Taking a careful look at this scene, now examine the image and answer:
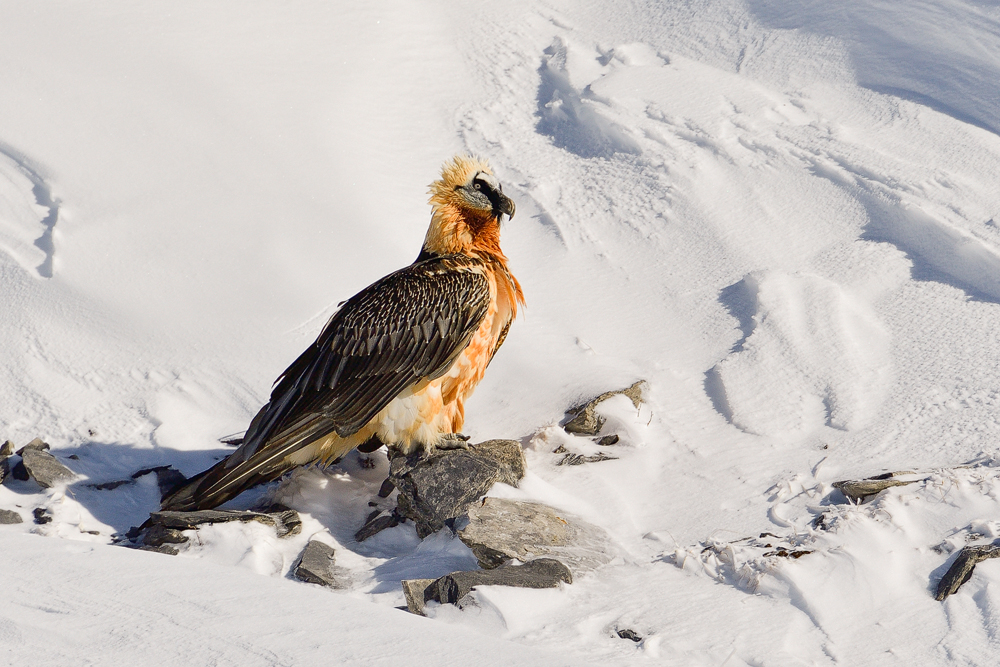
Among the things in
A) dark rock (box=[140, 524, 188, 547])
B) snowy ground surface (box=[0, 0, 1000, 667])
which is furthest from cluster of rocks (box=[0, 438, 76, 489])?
dark rock (box=[140, 524, 188, 547])

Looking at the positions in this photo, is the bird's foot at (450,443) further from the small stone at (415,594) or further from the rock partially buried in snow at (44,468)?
the rock partially buried in snow at (44,468)

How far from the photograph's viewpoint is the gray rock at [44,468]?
466cm

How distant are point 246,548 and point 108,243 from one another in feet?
10.2

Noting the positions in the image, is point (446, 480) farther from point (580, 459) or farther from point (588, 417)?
point (588, 417)

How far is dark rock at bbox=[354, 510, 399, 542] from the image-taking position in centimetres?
435

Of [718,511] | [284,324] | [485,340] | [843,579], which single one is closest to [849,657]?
[843,579]

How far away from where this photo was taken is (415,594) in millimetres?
3412

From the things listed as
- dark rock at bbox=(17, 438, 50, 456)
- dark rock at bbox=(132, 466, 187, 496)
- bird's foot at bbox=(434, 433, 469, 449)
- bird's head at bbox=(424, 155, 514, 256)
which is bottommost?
dark rock at bbox=(132, 466, 187, 496)

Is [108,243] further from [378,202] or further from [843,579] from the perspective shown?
[843,579]

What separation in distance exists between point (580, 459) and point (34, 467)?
2831 mm

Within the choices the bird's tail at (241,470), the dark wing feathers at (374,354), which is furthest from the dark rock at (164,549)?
the dark wing feathers at (374,354)

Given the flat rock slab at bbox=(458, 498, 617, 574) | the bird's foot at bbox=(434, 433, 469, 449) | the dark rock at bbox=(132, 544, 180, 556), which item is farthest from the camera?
the bird's foot at bbox=(434, 433, 469, 449)

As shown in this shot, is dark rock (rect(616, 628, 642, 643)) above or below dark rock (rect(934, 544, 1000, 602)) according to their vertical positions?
below

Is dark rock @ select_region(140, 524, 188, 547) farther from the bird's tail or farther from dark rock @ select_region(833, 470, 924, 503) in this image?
dark rock @ select_region(833, 470, 924, 503)
